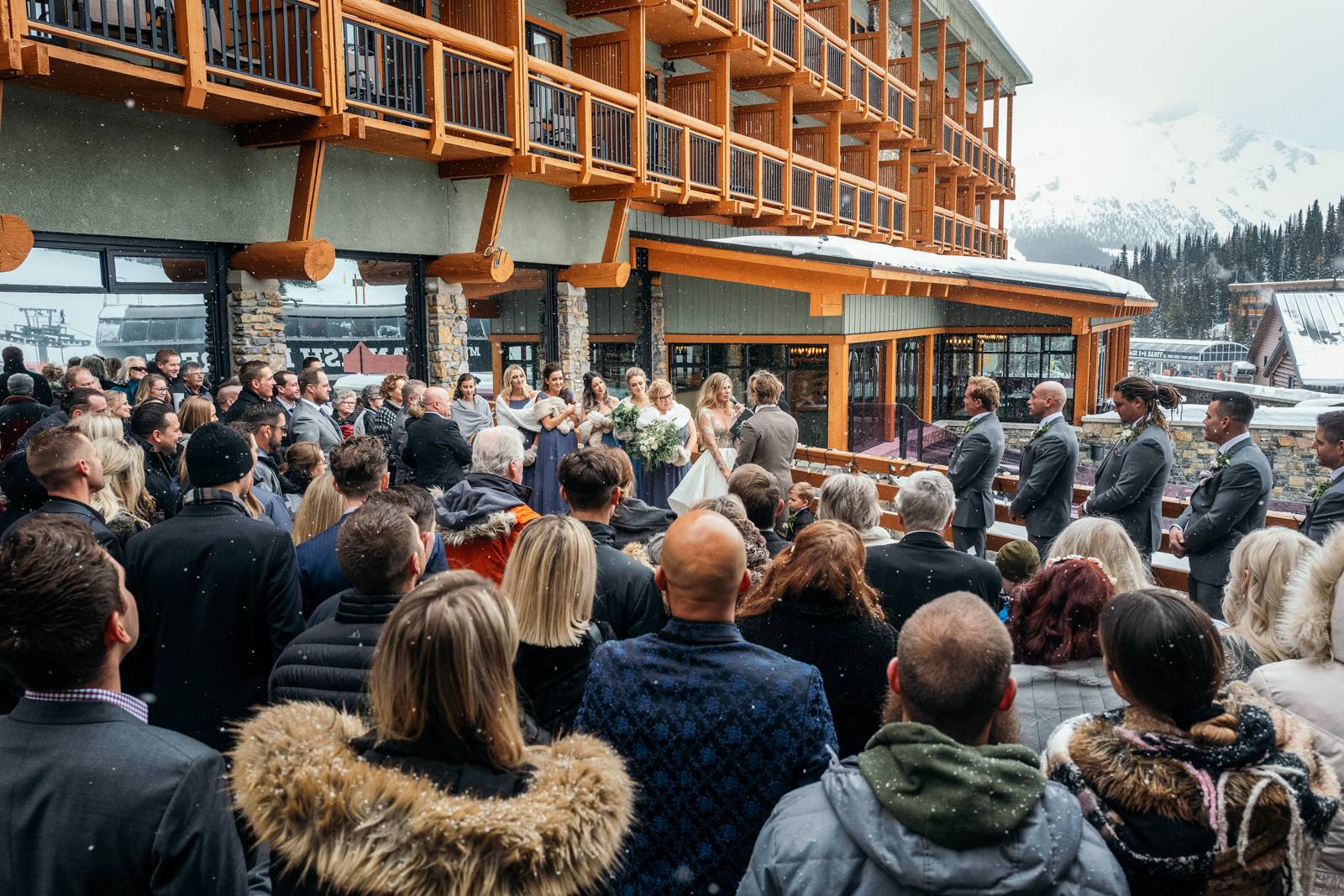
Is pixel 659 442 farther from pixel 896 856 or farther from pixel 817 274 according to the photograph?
pixel 817 274

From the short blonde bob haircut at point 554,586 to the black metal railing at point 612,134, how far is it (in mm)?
11384

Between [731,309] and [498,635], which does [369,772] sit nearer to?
[498,635]

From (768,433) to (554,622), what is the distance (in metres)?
4.81

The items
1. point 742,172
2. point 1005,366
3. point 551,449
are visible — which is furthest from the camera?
point 1005,366

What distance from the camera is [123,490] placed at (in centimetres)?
456

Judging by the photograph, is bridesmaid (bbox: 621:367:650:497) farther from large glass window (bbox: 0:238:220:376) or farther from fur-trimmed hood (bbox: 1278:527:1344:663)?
fur-trimmed hood (bbox: 1278:527:1344:663)

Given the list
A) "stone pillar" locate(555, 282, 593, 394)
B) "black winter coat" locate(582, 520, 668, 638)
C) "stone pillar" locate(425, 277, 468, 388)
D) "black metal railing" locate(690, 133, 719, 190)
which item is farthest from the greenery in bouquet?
"black metal railing" locate(690, 133, 719, 190)

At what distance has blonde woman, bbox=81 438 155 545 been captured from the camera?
4.38 metres

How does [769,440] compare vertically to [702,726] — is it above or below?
above

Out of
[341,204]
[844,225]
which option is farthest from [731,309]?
[341,204]

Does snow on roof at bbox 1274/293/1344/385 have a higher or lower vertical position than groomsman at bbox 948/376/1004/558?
higher

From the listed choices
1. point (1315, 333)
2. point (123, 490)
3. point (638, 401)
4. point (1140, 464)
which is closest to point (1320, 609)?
point (1140, 464)

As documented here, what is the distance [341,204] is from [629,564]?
30.5ft

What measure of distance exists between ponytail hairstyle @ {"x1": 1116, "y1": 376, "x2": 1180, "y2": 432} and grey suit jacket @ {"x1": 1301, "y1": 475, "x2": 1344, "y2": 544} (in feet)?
4.20
